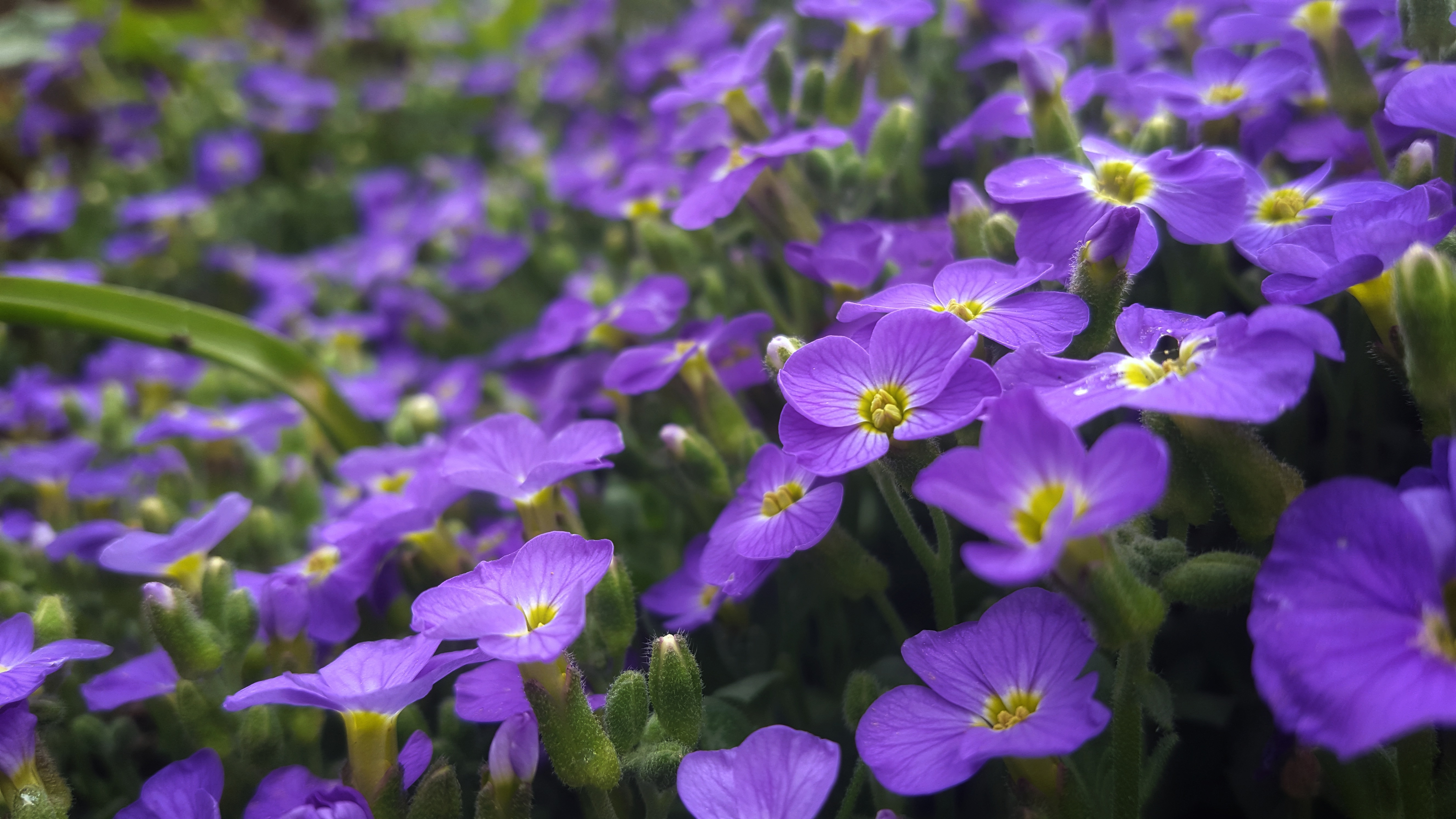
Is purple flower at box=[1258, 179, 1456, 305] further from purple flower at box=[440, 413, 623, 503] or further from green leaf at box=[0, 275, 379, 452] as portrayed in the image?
green leaf at box=[0, 275, 379, 452]

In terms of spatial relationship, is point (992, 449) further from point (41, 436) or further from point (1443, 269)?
point (41, 436)

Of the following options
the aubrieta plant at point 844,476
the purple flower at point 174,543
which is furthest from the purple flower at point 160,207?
the purple flower at point 174,543

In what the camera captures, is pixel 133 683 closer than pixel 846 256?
Yes

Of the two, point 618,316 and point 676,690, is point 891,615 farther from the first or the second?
point 618,316

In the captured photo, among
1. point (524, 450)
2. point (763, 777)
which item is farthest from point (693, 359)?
point (763, 777)

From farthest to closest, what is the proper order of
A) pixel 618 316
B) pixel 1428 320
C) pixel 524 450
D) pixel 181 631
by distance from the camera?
pixel 618 316
pixel 524 450
pixel 181 631
pixel 1428 320

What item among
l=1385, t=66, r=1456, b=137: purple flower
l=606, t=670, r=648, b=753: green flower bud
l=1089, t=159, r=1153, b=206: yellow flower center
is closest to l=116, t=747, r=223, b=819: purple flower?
l=606, t=670, r=648, b=753: green flower bud
